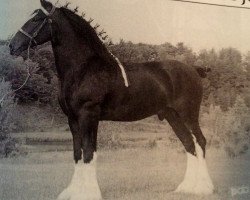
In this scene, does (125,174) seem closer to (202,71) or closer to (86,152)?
(86,152)

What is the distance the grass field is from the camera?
48.2 inches

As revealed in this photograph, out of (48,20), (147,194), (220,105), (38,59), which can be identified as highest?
(48,20)

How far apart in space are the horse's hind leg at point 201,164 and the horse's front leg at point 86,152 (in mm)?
304

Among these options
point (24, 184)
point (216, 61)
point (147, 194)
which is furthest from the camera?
point (216, 61)

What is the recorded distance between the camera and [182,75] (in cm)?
141

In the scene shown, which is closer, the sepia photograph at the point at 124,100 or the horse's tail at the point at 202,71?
the sepia photograph at the point at 124,100

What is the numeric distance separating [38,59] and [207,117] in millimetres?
534

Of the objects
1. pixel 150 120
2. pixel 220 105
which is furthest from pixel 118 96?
pixel 220 105

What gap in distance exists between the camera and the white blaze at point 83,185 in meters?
1.25

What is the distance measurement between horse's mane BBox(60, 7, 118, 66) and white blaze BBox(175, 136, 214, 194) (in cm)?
39

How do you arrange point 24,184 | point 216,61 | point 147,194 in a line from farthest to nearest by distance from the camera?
point 216,61 < point 147,194 < point 24,184

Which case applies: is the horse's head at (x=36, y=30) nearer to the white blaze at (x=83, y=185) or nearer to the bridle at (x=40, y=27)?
the bridle at (x=40, y=27)

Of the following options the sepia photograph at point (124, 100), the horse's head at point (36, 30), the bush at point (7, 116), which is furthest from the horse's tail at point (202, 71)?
the bush at point (7, 116)

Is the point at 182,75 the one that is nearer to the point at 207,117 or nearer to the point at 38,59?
the point at 207,117
